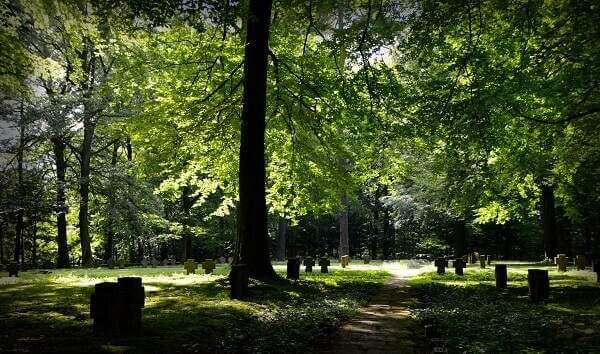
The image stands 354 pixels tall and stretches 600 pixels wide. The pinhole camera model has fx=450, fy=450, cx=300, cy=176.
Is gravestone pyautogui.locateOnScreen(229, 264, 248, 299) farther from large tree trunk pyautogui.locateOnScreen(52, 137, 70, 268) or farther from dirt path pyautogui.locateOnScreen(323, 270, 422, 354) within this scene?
large tree trunk pyautogui.locateOnScreen(52, 137, 70, 268)

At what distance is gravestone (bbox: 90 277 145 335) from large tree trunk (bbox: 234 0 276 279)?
666 centimetres

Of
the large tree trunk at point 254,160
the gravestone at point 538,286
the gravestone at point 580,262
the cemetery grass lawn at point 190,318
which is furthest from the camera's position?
the gravestone at point 580,262

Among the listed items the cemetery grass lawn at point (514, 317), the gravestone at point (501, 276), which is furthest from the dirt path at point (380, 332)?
the gravestone at point (501, 276)

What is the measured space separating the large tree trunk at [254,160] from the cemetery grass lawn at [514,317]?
511 centimetres

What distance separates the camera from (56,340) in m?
6.56

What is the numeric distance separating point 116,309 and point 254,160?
7.74 meters

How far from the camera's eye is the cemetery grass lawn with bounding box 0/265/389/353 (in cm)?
677

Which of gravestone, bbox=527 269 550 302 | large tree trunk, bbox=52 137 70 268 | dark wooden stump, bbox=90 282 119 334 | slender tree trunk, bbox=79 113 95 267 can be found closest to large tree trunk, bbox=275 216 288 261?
slender tree trunk, bbox=79 113 95 267

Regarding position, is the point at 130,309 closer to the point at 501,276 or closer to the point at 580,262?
the point at 501,276

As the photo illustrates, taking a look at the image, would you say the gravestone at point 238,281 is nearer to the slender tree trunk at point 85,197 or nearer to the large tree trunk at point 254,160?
the large tree trunk at point 254,160

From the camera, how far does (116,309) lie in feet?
23.5

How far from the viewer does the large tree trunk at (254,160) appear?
14.0m

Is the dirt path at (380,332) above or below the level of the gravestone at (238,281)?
below

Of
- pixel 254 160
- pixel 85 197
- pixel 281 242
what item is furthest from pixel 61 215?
pixel 254 160
